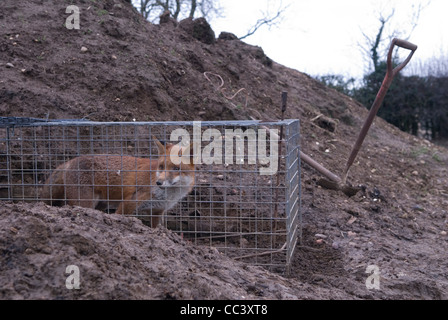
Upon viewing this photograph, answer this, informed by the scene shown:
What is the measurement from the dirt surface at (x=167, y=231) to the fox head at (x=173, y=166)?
1382 millimetres

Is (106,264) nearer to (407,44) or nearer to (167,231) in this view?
(167,231)

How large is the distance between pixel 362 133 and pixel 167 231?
10.7 ft

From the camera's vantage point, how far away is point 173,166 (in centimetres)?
565

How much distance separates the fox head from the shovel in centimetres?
189

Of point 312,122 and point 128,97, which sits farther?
point 312,122

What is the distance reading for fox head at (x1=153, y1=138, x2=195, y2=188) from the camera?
214 inches

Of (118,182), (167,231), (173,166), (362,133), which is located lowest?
(167,231)

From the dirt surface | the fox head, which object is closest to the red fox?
the fox head

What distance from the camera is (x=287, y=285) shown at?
3930 millimetres

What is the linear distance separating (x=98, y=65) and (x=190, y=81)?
1795 mm

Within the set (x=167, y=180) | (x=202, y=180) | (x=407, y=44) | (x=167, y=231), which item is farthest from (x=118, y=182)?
(x=407, y=44)
